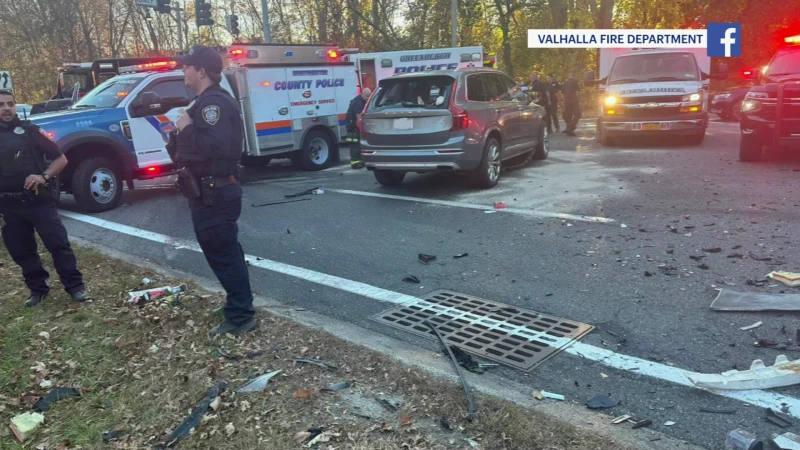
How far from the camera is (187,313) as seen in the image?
4.54m

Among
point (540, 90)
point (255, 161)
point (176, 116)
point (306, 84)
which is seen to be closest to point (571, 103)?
point (540, 90)

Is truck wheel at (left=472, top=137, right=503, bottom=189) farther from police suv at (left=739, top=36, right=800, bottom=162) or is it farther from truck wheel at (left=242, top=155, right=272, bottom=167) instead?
truck wheel at (left=242, top=155, right=272, bottom=167)

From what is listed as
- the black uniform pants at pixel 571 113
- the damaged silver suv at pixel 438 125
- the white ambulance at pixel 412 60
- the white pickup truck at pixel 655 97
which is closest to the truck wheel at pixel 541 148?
the white pickup truck at pixel 655 97

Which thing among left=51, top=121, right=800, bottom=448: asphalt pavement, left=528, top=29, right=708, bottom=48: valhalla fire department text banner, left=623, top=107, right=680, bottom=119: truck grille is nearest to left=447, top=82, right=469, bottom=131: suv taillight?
left=51, top=121, right=800, bottom=448: asphalt pavement

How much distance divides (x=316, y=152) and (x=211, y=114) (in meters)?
→ 8.89

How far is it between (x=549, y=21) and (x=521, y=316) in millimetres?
29907

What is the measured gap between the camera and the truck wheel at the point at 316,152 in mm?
12273

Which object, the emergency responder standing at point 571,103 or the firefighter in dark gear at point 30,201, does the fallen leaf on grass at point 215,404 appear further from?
the emergency responder standing at point 571,103

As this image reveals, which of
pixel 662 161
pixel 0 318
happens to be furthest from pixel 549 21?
pixel 0 318

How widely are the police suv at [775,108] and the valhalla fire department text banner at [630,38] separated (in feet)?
42.2

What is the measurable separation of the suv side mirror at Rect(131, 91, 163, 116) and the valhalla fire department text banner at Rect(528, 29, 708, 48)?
1828cm

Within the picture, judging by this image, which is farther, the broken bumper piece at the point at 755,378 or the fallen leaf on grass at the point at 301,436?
the broken bumper piece at the point at 755,378

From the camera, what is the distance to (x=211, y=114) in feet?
12.7

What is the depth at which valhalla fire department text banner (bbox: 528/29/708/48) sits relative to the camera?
23969 millimetres
